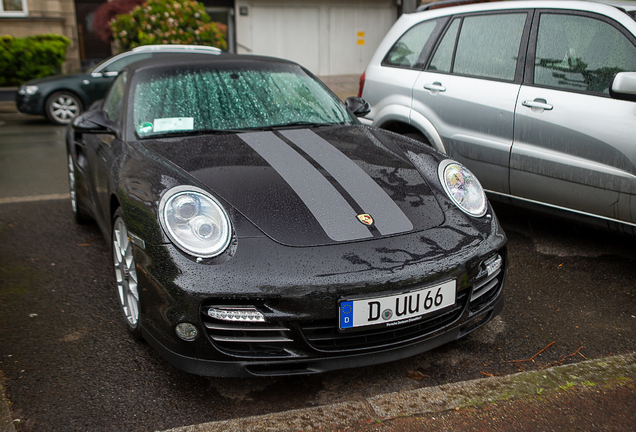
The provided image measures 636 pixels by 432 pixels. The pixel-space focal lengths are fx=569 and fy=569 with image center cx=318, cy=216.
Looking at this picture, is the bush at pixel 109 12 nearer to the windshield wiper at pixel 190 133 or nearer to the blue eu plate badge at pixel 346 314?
the windshield wiper at pixel 190 133

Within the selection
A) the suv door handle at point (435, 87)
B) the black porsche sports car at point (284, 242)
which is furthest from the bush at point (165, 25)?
the black porsche sports car at point (284, 242)

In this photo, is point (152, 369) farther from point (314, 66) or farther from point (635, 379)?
point (314, 66)

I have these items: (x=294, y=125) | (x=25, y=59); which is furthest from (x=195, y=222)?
(x=25, y=59)

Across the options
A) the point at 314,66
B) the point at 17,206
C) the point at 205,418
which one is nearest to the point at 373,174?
the point at 205,418

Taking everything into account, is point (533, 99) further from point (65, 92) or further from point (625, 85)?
point (65, 92)

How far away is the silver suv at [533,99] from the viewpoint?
3.28m

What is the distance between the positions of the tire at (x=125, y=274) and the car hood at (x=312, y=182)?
413 mm

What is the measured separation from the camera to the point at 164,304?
218 cm

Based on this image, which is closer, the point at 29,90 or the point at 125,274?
the point at 125,274

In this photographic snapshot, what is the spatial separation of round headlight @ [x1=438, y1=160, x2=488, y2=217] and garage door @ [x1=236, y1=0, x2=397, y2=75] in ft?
50.1

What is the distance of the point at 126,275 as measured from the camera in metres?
2.69

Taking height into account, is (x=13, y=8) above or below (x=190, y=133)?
above

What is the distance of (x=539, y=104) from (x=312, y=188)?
185 cm

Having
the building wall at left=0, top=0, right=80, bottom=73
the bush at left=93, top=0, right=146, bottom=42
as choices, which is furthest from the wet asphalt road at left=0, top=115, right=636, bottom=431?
the building wall at left=0, top=0, right=80, bottom=73
